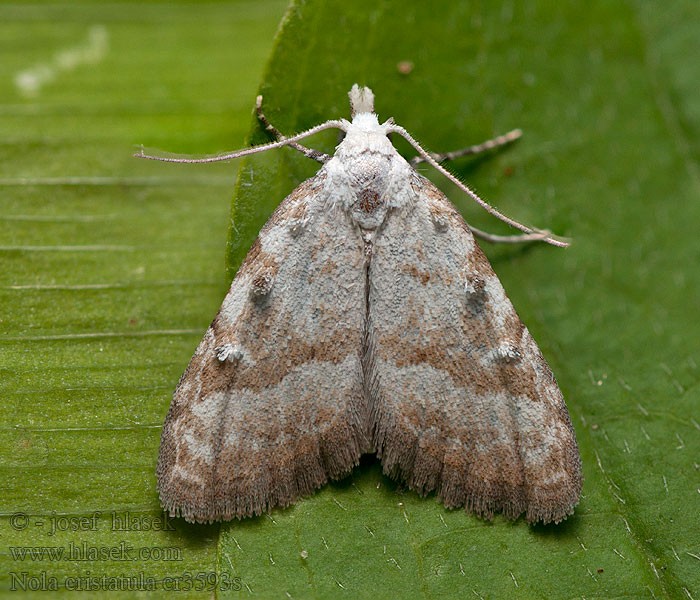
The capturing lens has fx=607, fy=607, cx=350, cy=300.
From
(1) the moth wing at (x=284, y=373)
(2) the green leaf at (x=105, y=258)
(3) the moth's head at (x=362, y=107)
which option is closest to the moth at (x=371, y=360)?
(1) the moth wing at (x=284, y=373)

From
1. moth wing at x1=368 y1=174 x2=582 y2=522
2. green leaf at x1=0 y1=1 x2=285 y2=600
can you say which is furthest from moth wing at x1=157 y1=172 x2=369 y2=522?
green leaf at x1=0 y1=1 x2=285 y2=600

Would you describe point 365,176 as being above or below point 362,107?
below

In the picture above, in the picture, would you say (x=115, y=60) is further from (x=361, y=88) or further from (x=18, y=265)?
(x=361, y=88)

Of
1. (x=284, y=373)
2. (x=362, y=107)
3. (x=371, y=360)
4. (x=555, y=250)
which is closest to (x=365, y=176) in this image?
(x=362, y=107)

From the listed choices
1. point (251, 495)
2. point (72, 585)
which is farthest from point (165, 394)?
point (72, 585)

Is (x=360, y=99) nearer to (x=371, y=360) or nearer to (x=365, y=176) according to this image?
(x=365, y=176)

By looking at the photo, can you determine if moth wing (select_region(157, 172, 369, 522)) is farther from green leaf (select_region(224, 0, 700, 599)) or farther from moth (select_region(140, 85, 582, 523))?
green leaf (select_region(224, 0, 700, 599))
